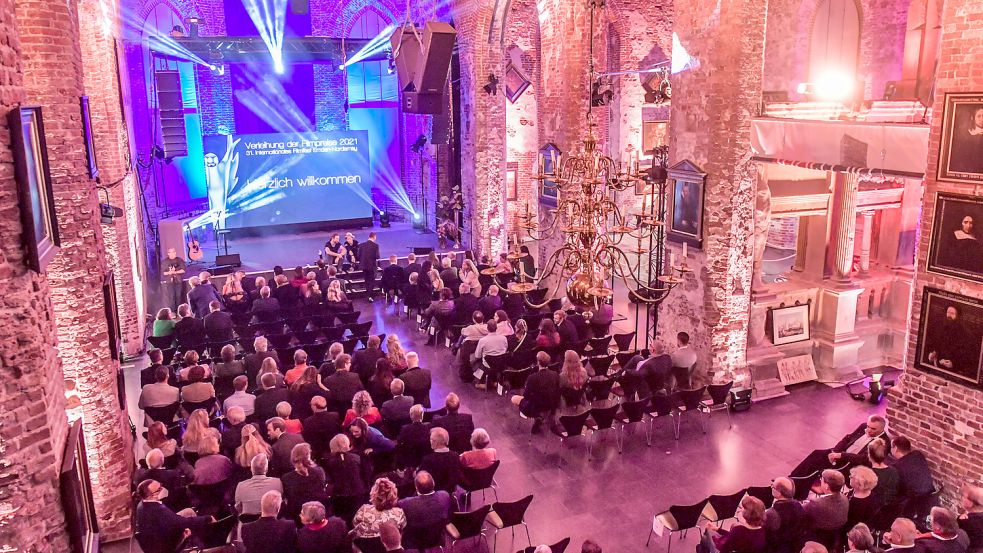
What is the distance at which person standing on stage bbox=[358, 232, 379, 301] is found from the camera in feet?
49.4

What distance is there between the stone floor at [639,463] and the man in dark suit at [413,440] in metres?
0.98

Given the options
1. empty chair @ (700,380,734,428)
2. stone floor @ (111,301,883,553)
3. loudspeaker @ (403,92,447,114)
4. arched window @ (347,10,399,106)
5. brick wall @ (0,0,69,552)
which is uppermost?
arched window @ (347,10,399,106)

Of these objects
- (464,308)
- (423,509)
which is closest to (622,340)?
(464,308)

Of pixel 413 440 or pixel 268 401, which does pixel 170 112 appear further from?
pixel 413 440

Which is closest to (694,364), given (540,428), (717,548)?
(540,428)

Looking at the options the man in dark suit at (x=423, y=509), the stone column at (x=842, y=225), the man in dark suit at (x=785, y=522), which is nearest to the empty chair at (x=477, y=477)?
the man in dark suit at (x=423, y=509)

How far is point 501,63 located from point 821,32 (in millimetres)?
A: 6752

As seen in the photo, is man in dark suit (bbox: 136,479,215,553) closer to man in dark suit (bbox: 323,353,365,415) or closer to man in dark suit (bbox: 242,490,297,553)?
man in dark suit (bbox: 242,490,297,553)

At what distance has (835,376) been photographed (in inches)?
434

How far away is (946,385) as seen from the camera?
7.24 meters

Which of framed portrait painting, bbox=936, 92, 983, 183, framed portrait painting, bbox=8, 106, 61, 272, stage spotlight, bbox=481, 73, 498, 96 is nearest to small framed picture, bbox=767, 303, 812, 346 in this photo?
framed portrait painting, bbox=936, 92, 983, 183

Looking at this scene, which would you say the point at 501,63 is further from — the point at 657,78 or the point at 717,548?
the point at 717,548

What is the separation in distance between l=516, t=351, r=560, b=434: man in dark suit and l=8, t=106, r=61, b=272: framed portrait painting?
5.79 metres

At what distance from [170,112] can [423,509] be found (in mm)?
12997
